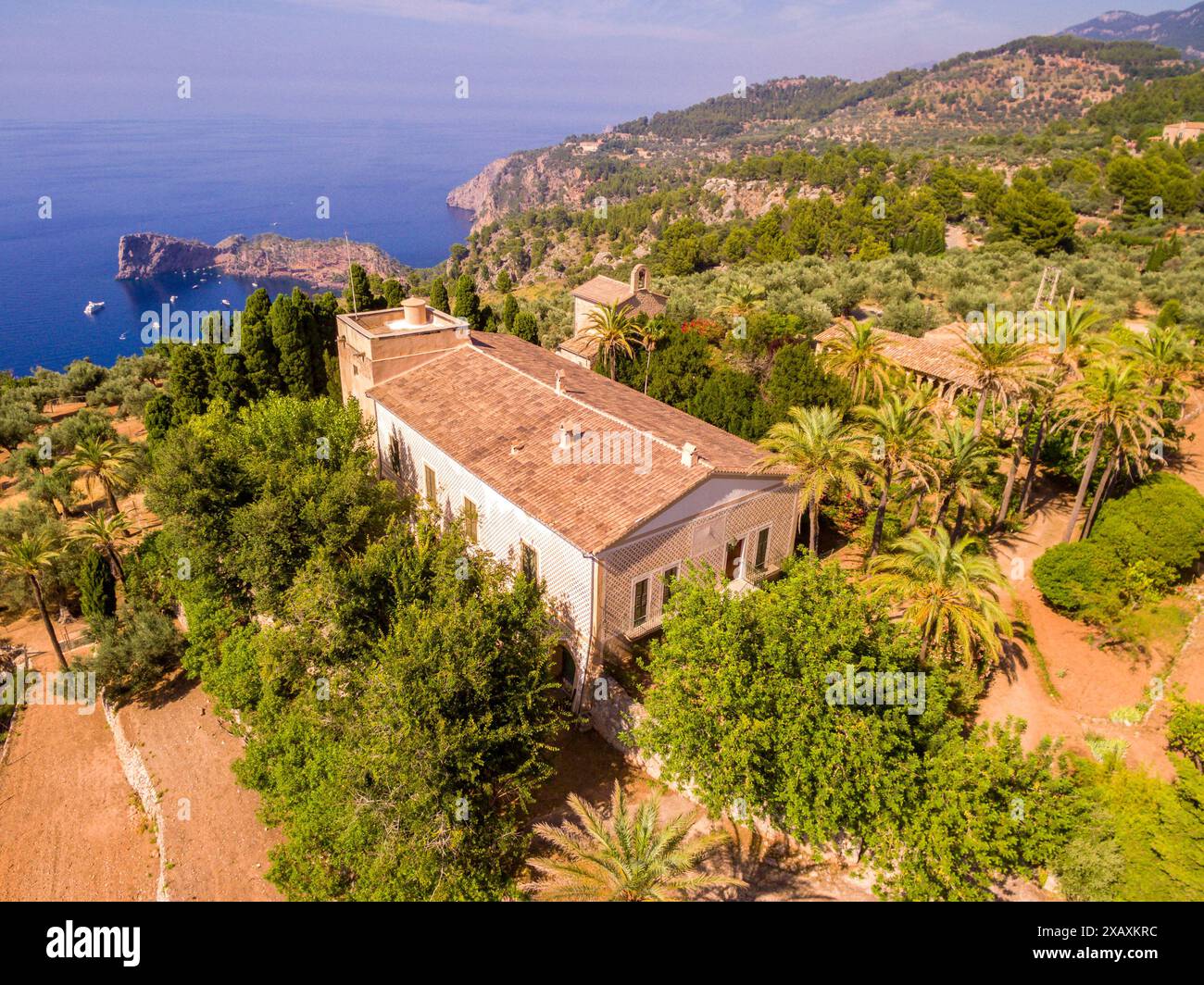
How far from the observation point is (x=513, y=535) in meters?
25.2

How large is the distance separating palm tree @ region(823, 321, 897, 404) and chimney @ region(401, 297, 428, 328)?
20.0 metres

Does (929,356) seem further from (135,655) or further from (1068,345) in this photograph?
(135,655)

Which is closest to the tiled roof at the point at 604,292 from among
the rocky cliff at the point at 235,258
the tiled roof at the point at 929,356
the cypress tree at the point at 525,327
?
the cypress tree at the point at 525,327

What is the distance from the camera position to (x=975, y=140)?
14150cm

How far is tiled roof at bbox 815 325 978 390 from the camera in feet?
122

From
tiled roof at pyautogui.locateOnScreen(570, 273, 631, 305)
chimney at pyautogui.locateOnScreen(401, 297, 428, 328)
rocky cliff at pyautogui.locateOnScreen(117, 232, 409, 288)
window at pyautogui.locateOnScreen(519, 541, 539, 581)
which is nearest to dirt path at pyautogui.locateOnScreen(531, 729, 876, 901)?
window at pyautogui.locateOnScreen(519, 541, 539, 581)

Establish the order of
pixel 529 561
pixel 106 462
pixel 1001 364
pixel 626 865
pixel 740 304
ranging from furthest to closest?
pixel 740 304, pixel 106 462, pixel 1001 364, pixel 529 561, pixel 626 865

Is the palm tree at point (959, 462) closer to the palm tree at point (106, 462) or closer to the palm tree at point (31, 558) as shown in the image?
the palm tree at point (31, 558)

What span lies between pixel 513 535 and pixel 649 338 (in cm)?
2167

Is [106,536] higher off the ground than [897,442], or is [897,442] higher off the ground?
[897,442]

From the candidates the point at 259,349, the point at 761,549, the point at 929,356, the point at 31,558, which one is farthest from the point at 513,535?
the point at 929,356

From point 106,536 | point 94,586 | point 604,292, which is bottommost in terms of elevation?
point 94,586

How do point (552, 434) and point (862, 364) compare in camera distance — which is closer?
point (552, 434)

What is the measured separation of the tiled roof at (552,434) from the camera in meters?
22.9
